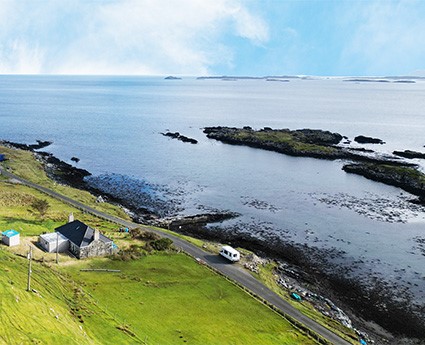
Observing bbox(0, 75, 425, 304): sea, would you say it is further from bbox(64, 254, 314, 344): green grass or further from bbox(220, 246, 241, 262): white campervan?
bbox(64, 254, 314, 344): green grass

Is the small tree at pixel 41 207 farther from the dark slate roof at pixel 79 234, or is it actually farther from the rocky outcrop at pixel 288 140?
the rocky outcrop at pixel 288 140

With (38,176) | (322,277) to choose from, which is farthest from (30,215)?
(322,277)

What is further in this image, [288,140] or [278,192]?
[288,140]

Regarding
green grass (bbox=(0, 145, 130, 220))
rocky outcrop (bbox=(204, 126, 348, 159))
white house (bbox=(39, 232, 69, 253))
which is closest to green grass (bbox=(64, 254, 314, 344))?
white house (bbox=(39, 232, 69, 253))

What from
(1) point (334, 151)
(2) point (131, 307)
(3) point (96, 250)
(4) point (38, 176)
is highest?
(1) point (334, 151)

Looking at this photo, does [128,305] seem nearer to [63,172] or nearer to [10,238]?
[10,238]

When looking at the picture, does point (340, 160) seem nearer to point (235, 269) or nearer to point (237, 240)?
point (237, 240)

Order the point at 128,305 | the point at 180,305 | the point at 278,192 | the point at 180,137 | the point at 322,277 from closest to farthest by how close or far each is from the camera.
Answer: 1. the point at 128,305
2. the point at 180,305
3. the point at 322,277
4. the point at 278,192
5. the point at 180,137
